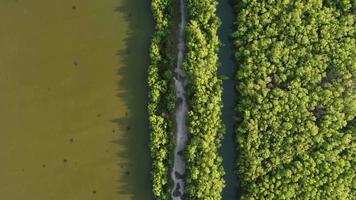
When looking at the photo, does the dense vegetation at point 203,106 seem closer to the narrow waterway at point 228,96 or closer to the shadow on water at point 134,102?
the narrow waterway at point 228,96

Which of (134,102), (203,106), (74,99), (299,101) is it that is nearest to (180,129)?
(203,106)

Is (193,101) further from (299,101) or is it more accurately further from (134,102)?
(299,101)

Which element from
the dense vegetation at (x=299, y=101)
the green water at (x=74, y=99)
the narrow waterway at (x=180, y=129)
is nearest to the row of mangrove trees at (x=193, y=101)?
the narrow waterway at (x=180, y=129)

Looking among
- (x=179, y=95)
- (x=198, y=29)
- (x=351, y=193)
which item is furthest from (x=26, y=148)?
(x=351, y=193)

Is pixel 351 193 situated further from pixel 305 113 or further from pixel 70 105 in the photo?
pixel 70 105

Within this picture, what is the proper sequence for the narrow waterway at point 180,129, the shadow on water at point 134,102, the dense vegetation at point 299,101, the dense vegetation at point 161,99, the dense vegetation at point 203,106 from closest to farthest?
the dense vegetation at point 299,101
the dense vegetation at point 203,106
the dense vegetation at point 161,99
the narrow waterway at point 180,129
the shadow on water at point 134,102

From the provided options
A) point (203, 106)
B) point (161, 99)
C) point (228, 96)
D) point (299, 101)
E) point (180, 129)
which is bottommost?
point (180, 129)

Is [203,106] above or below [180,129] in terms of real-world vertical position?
above
